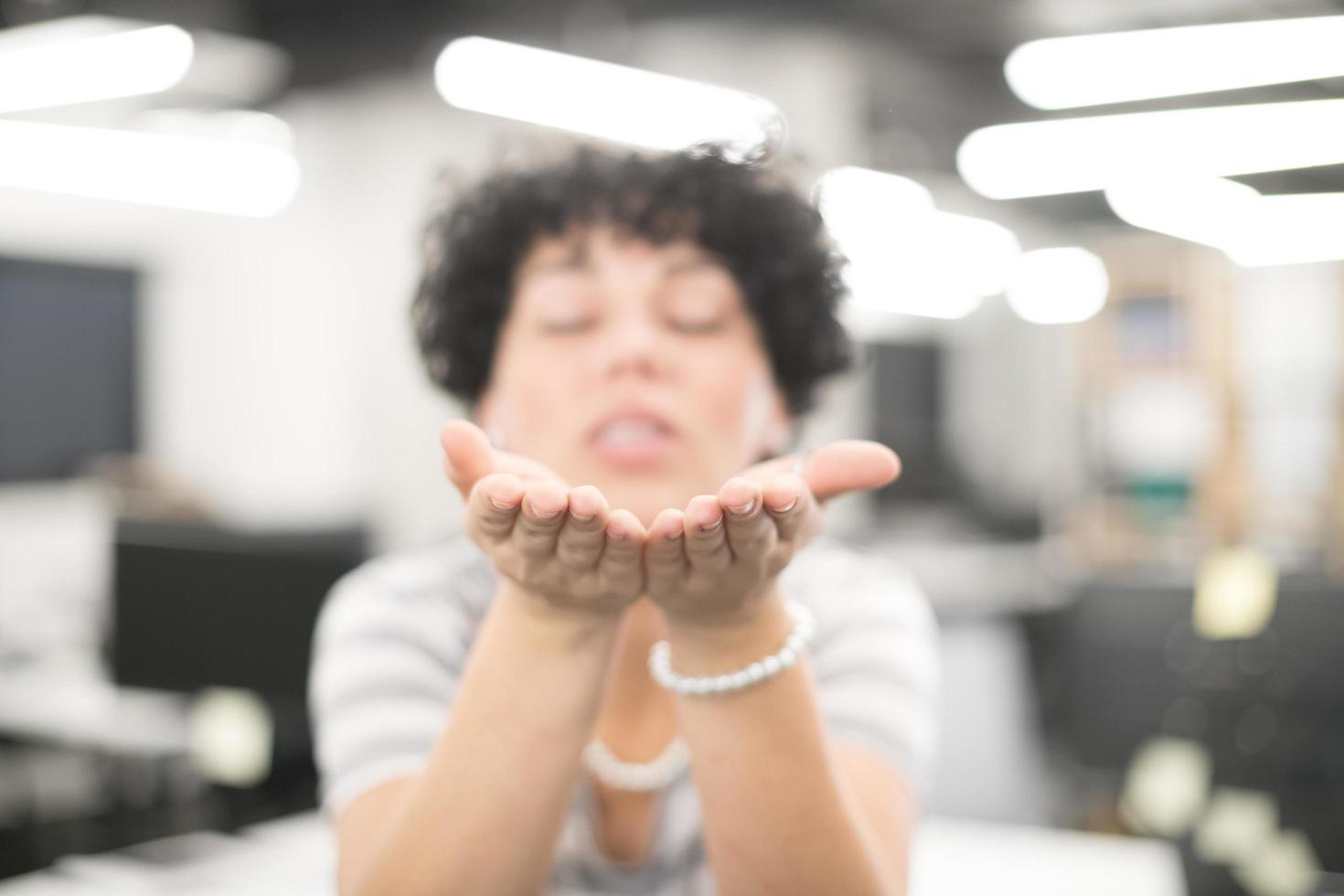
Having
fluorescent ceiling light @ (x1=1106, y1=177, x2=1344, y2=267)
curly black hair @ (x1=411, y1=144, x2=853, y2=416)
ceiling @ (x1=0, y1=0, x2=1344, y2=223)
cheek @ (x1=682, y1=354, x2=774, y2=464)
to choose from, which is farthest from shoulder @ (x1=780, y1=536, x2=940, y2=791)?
fluorescent ceiling light @ (x1=1106, y1=177, x2=1344, y2=267)

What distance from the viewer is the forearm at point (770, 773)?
73 centimetres

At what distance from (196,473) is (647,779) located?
6.76 m

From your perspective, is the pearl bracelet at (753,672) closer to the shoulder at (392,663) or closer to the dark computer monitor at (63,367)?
the shoulder at (392,663)

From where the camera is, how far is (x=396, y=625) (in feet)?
3.16

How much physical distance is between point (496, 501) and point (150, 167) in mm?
6509

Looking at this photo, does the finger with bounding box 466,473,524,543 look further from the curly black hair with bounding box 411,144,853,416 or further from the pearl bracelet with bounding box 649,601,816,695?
the curly black hair with bounding box 411,144,853,416

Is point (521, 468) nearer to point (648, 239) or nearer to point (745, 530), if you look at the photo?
→ point (745, 530)

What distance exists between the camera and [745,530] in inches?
24.2

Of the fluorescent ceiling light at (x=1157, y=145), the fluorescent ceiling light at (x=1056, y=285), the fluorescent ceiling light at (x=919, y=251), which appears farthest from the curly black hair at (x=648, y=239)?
the fluorescent ceiling light at (x=1056, y=285)

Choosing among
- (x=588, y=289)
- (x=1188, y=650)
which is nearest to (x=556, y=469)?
(x=588, y=289)

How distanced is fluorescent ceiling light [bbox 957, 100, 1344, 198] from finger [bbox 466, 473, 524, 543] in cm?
523

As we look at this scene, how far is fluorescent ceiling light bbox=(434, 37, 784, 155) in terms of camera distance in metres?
4.06

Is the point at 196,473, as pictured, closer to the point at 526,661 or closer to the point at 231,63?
the point at 231,63

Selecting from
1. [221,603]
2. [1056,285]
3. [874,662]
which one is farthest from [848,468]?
[1056,285]
